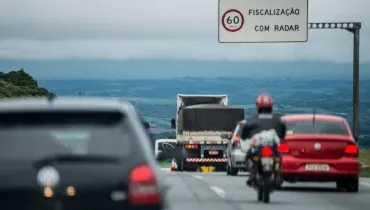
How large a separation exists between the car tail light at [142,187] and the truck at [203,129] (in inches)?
1387

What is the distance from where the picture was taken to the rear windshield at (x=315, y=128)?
947 inches

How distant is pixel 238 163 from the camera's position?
3378 cm

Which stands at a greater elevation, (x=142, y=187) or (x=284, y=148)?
(x=142, y=187)

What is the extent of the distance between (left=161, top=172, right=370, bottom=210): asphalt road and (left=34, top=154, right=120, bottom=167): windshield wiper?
8.94 metres

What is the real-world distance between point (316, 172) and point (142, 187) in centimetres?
1475

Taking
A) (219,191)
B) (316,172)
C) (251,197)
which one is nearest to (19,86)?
(219,191)

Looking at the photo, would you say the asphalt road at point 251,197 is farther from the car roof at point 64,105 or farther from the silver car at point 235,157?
the car roof at point 64,105

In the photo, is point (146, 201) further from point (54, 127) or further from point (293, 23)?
point (293, 23)

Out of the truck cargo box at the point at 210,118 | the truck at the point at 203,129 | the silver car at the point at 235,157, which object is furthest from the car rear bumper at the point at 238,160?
the truck cargo box at the point at 210,118

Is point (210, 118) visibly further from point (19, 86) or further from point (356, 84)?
point (19, 86)

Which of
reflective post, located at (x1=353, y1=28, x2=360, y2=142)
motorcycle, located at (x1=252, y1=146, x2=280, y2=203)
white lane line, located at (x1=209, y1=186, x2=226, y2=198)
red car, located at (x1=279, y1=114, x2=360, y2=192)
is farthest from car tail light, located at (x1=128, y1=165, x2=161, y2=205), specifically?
reflective post, located at (x1=353, y1=28, x2=360, y2=142)

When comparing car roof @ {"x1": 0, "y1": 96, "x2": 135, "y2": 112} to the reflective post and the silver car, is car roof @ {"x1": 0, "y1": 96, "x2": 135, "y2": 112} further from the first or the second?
the reflective post

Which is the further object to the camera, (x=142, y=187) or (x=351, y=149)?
(x=351, y=149)

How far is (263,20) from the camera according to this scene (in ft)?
173
